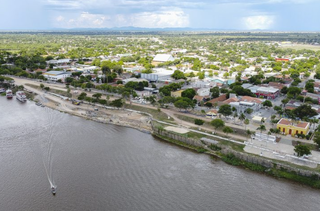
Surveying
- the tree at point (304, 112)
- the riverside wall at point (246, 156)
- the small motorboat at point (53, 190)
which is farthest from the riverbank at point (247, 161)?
the small motorboat at point (53, 190)

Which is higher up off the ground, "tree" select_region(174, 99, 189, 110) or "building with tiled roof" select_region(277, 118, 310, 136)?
"tree" select_region(174, 99, 189, 110)

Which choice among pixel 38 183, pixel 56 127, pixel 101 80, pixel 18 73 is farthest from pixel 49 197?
pixel 18 73

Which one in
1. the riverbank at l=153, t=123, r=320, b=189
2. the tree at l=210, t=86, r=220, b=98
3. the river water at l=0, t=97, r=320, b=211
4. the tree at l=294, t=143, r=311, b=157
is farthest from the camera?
the tree at l=210, t=86, r=220, b=98

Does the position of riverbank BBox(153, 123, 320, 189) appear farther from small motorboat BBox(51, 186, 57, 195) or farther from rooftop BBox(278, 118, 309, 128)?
small motorboat BBox(51, 186, 57, 195)

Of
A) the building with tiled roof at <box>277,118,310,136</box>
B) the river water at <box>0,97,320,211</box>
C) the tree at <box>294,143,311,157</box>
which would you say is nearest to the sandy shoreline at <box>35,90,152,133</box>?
the river water at <box>0,97,320,211</box>

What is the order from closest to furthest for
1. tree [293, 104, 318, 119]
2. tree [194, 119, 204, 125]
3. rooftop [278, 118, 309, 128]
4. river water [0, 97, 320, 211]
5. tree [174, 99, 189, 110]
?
river water [0, 97, 320, 211], rooftop [278, 118, 309, 128], tree [194, 119, 204, 125], tree [293, 104, 318, 119], tree [174, 99, 189, 110]

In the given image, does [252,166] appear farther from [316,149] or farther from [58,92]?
[58,92]
